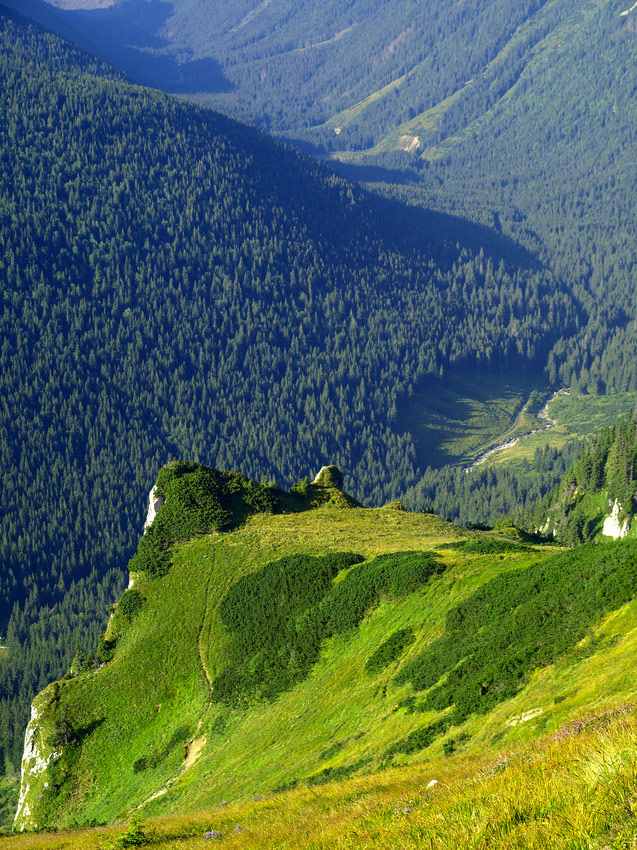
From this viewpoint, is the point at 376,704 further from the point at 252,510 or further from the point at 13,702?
the point at 13,702

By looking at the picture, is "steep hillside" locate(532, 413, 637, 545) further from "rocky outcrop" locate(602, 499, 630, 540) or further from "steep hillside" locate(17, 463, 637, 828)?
"steep hillside" locate(17, 463, 637, 828)

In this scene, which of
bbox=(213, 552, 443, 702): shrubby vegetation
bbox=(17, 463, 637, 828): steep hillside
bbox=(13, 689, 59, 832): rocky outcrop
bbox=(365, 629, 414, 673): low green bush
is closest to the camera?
bbox=(17, 463, 637, 828): steep hillside

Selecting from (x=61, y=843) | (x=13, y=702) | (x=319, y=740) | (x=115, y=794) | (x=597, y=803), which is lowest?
(x=13, y=702)

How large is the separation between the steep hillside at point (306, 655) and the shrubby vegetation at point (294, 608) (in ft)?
0.64

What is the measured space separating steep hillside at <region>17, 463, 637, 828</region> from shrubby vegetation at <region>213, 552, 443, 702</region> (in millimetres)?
196

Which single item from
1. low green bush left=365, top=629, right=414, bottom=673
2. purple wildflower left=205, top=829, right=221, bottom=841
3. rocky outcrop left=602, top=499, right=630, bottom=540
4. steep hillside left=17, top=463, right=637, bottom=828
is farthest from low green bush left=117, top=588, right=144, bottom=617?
rocky outcrop left=602, top=499, right=630, bottom=540

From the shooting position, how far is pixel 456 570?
63.6m

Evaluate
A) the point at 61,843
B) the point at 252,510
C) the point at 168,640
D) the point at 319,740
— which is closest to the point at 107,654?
the point at 168,640

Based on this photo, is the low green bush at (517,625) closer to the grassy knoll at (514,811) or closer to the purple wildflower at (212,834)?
the grassy knoll at (514,811)

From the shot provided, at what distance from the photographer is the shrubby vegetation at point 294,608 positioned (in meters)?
67.1

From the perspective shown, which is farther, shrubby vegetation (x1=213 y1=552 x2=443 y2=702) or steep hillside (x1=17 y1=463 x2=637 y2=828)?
shrubby vegetation (x1=213 y1=552 x2=443 y2=702)

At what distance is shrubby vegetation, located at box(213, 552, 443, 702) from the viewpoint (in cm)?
6712

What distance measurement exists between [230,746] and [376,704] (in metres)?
16.2

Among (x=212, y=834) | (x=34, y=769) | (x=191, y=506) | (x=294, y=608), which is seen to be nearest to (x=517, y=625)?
(x=212, y=834)
